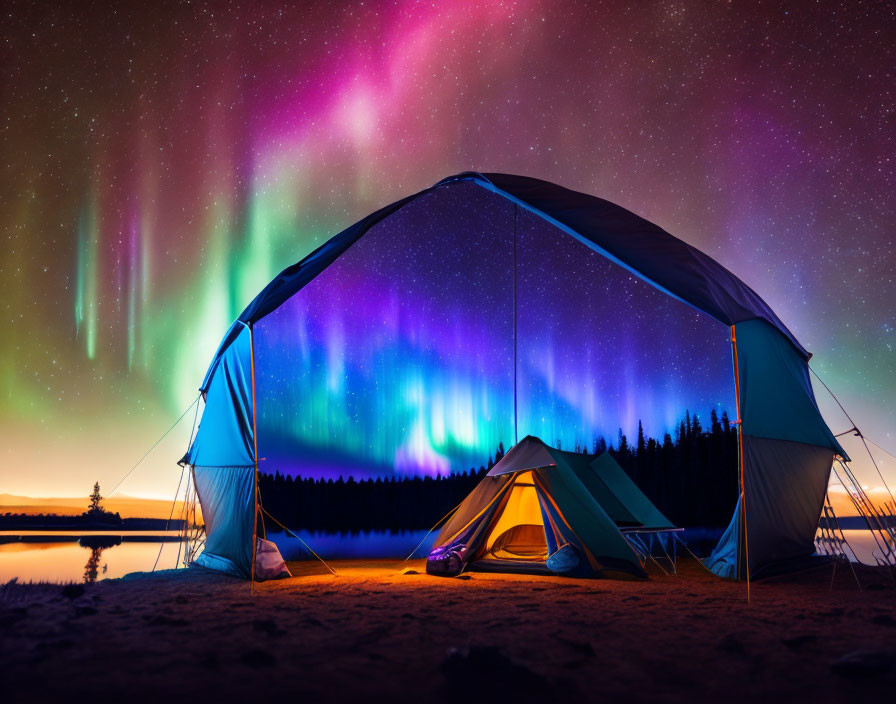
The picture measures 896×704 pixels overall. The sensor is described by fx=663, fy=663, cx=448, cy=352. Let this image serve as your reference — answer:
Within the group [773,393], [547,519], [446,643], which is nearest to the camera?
[446,643]

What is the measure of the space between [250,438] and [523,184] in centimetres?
459

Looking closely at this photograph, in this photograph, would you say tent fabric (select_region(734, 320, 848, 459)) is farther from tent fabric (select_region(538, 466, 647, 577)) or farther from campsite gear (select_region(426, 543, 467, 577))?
campsite gear (select_region(426, 543, 467, 577))

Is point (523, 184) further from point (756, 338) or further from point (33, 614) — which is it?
point (33, 614)

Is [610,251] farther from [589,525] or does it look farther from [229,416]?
[229,416]

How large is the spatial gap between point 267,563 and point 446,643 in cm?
443

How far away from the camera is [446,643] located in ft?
14.5

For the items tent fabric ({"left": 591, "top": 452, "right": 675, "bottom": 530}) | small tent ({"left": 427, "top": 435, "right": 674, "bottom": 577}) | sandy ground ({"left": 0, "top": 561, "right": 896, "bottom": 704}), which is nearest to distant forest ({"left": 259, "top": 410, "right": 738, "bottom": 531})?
tent fabric ({"left": 591, "top": 452, "right": 675, "bottom": 530})

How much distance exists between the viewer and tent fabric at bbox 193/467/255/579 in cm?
803

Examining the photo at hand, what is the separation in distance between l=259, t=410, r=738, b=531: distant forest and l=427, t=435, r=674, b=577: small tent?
14.2 metres

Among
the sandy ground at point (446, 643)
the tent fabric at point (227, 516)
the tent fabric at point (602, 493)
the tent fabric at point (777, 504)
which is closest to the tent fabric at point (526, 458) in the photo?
the tent fabric at point (602, 493)

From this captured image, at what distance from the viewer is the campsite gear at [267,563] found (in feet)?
26.6

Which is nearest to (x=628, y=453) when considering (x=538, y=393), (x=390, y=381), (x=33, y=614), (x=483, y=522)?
(x=538, y=393)

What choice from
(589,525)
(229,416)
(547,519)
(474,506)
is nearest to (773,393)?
(589,525)

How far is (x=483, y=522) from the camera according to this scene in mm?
9484
